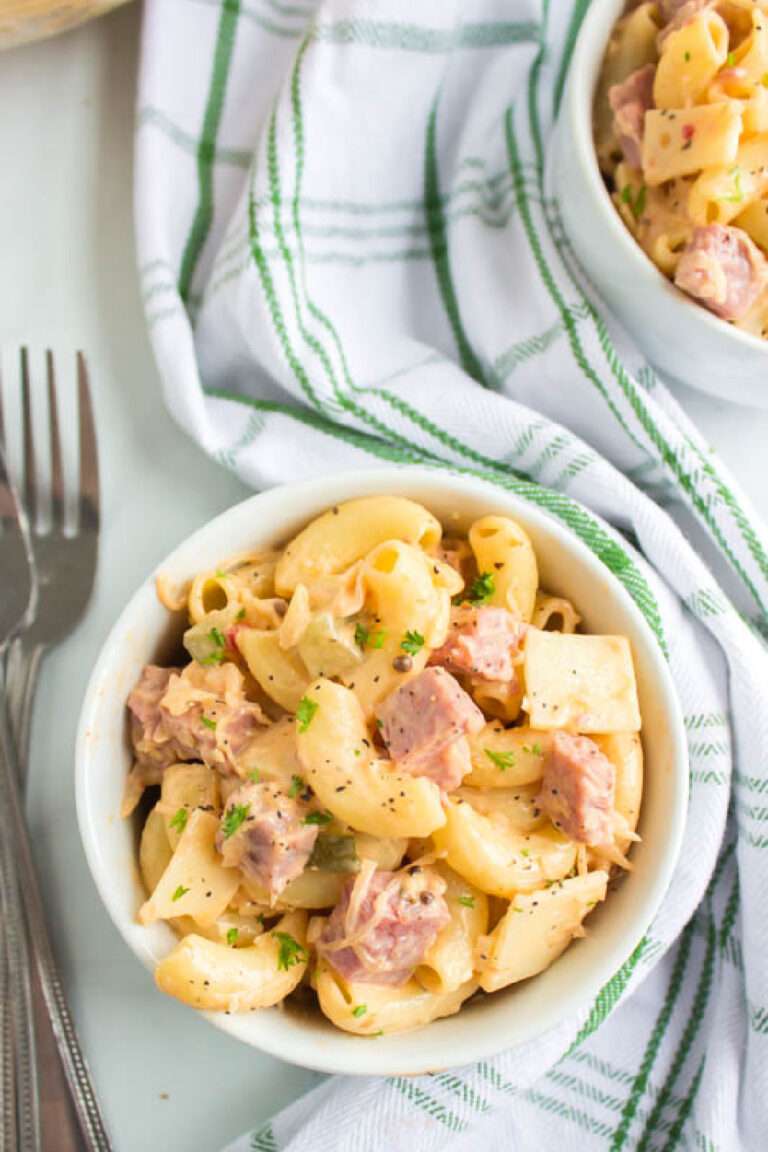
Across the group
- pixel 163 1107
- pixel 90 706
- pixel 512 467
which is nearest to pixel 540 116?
pixel 512 467

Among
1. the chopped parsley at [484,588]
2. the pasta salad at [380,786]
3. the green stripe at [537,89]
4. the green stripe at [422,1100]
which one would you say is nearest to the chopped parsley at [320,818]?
the pasta salad at [380,786]

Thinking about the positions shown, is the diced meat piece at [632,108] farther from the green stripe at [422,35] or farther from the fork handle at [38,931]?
the fork handle at [38,931]

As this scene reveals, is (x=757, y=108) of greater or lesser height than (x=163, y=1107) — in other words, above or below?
above

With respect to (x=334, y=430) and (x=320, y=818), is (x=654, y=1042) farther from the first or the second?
(x=334, y=430)

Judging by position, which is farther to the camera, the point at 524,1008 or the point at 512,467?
the point at 512,467

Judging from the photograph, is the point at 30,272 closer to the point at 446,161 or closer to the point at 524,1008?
the point at 446,161
